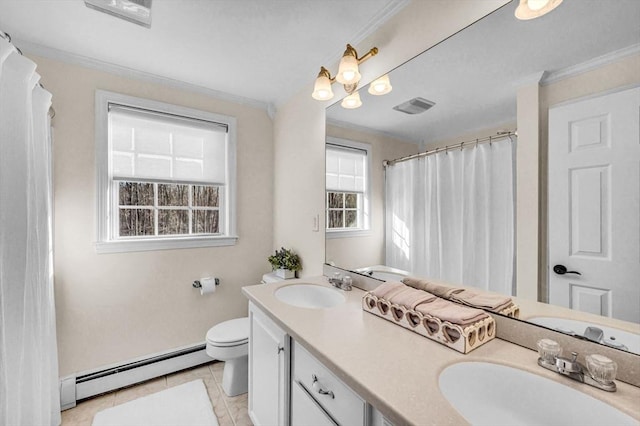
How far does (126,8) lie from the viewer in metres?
1.46

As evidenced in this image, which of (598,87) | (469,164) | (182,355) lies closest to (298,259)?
(182,355)

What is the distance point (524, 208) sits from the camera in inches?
38.2

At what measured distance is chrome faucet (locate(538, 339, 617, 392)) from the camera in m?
0.68

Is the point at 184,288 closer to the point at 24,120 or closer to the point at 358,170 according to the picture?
the point at 24,120

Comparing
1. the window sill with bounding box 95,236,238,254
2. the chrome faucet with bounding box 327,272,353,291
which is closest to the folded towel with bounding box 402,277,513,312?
the chrome faucet with bounding box 327,272,353,291

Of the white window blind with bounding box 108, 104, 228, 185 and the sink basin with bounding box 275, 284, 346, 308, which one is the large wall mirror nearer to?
the sink basin with bounding box 275, 284, 346, 308

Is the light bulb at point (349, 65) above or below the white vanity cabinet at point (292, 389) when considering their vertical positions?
above

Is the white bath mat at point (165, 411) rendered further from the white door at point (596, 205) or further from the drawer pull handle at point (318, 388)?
the white door at point (596, 205)

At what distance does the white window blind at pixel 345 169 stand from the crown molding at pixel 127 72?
112 cm

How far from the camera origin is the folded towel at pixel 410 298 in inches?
42.6

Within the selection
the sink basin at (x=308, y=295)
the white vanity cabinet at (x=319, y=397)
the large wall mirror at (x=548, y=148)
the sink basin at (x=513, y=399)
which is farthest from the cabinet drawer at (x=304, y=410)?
the large wall mirror at (x=548, y=148)

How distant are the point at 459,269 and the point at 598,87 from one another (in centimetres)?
77

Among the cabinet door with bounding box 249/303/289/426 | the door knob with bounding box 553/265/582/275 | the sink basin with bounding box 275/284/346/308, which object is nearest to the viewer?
the door knob with bounding box 553/265/582/275

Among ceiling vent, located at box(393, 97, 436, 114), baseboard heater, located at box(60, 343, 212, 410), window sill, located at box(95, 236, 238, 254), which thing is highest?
ceiling vent, located at box(393, 97, 436, 114)
